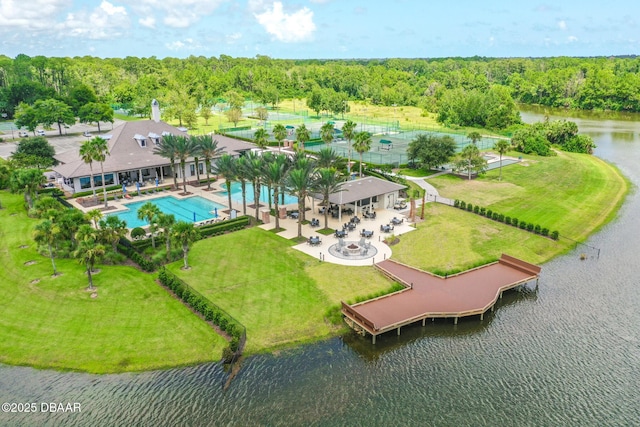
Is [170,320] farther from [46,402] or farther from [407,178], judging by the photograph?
→ [407,178]

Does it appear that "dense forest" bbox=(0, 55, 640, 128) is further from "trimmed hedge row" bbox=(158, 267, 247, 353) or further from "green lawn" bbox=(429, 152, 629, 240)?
"trimmed hedge row" bbox=(158, 267, 247, 353)

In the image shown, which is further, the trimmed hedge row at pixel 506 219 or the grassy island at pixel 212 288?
the trimmed hedge row at pixel 506 219

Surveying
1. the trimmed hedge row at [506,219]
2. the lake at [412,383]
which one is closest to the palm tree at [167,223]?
the lake at [412,383]

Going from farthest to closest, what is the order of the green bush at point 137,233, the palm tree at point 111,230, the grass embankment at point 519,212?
1. the grass embankment at point 519,212
2. the green bush at point 137,233
3. the palm tree at point 111,230

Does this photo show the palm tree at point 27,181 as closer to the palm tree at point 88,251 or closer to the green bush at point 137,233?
the green bush at point 137,233

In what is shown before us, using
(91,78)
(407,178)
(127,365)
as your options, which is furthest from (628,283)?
(91,78)

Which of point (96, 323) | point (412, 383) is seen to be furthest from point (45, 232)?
point (412, 383)
